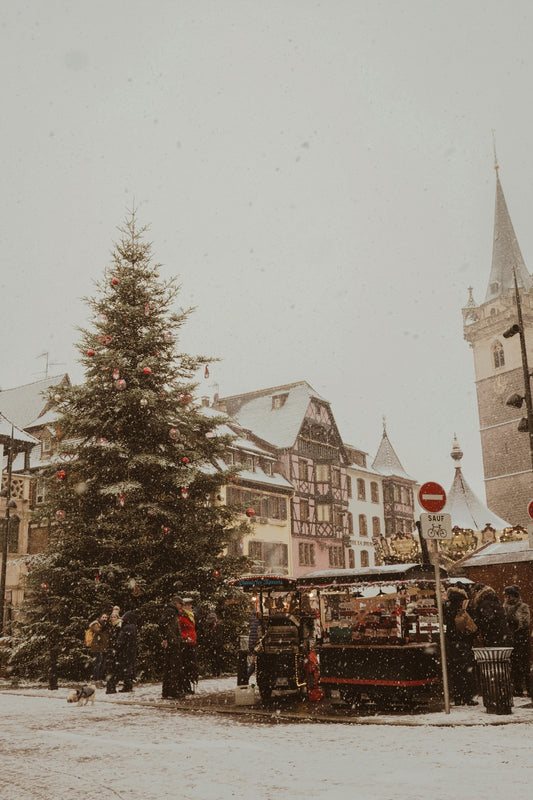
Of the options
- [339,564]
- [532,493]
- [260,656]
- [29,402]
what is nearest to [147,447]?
[260,656]

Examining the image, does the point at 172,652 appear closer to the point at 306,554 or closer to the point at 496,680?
the point at 496,680

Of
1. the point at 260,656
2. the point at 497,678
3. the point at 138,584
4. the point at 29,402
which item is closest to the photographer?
the point at 497,678

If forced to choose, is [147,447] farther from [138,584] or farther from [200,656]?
[200,656]

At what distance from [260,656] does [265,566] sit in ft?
99.4

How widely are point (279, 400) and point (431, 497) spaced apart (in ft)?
133

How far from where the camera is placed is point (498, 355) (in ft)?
209

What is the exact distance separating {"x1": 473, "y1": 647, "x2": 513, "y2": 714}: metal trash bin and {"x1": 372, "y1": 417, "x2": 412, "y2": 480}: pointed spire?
4846 cm

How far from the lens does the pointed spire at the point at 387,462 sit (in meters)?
59.6

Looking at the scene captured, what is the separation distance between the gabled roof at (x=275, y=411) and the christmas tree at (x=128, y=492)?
2716cm

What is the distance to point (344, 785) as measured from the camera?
6512 mm

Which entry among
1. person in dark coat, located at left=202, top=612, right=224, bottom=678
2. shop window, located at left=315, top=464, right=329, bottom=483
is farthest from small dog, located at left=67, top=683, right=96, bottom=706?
shop window, located at left=315, top=464, right=329, bottom=483

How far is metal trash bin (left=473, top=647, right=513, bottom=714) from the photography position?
1054 centimetres

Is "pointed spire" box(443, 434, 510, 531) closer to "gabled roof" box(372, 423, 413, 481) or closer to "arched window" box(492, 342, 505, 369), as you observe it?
"gabled roof" box(372, 423, 413, 481)

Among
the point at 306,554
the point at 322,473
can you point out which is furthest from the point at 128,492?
the point at 322,473
